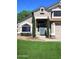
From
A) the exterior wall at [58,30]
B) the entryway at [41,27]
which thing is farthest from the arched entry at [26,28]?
the exterior wall at [58,30]

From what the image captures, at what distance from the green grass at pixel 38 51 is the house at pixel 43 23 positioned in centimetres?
10

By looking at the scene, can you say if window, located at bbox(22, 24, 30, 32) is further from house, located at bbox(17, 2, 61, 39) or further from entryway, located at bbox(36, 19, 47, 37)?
entryway, located at bbox(36, 19, 47, 37)

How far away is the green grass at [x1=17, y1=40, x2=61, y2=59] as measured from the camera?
2086 mm

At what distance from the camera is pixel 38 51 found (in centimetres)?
210

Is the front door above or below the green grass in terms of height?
above

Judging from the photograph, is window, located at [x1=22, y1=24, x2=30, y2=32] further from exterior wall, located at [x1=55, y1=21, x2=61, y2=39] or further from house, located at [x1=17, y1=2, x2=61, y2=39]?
exterior wall, located at [x1=55, y1=21, x2=61, y2=39]

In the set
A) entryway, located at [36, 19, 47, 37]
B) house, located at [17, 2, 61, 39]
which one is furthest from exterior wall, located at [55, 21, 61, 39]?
entryway, located at [36, 19, 47, 37]

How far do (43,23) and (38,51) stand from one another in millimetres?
290

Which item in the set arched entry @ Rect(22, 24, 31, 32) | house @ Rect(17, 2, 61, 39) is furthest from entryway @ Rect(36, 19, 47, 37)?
arched entry @ Rect(22, 24, 31, 32)

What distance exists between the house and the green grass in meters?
0.10

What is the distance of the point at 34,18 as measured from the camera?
2.13 m

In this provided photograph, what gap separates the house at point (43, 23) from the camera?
2104 mm

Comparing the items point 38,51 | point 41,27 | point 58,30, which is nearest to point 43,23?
point 41,27
